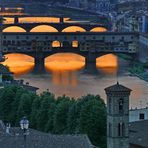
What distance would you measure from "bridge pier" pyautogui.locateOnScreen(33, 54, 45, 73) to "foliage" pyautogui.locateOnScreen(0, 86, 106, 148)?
1040 cm

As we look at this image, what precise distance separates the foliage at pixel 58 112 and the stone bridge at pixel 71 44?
14.5 meters

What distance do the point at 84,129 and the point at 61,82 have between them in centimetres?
947

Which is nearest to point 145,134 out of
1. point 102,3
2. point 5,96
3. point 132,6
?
point 5,96

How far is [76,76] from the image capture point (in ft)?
71.9

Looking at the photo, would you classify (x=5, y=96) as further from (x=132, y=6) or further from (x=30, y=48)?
(x=132, y=6)

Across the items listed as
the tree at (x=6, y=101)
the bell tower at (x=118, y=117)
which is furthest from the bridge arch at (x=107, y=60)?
the bell tower at (x=118, y=117)

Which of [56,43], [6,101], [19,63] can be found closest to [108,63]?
[19,63]

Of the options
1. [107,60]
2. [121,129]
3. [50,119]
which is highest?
[121,129]

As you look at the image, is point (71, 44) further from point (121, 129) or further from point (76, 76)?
point (121, 129)

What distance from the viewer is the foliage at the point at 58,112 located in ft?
35.2

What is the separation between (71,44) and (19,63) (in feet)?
15.1

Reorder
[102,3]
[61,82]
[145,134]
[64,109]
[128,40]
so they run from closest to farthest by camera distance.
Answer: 1. [145,134]
2. [64,109]
3. [61,82]
4. [128,40]
5. [102,3]

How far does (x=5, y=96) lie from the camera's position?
13.0m

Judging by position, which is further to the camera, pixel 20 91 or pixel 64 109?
pixel 20 91
